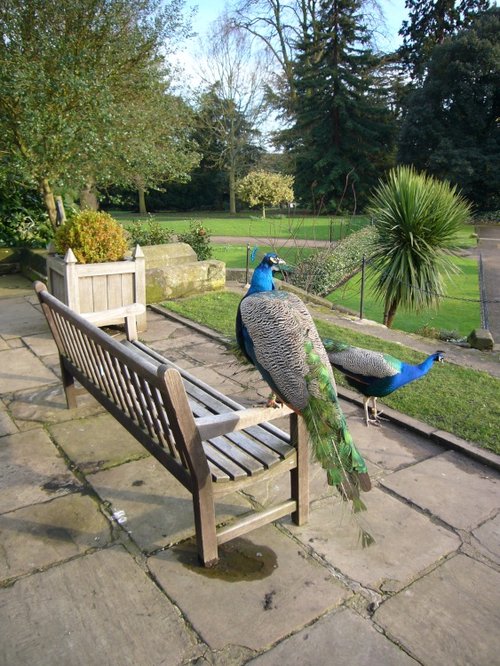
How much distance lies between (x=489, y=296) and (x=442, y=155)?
1903 centimetres

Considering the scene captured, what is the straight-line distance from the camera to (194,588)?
2146mm

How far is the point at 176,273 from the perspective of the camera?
23.9 ft

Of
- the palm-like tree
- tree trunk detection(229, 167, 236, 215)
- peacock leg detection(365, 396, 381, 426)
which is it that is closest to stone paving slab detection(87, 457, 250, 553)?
peacock leg detection(365, 396, 381, 426)

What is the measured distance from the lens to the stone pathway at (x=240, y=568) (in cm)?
188

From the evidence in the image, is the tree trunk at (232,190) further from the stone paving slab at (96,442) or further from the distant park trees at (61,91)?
the stone paving slab at (96,442)

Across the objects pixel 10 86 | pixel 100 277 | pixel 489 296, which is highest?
pixel 10 86

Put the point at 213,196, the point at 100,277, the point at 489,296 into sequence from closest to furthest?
the point at 100,277, the point at 489,296, the point at 213,196

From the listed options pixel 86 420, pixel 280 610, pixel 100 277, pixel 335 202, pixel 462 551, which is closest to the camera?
pixel 280 610

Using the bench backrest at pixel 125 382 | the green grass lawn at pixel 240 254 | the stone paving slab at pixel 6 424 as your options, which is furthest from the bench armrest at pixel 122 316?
the green grass lawn at pixel 240 254

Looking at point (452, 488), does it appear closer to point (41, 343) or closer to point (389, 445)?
point (389, 445)

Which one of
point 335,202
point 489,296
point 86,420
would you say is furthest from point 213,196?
point 86,420

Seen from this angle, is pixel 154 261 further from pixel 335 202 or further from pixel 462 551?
pixel 335 202

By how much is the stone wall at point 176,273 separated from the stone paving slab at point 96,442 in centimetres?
358

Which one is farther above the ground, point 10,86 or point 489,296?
point 10,86
